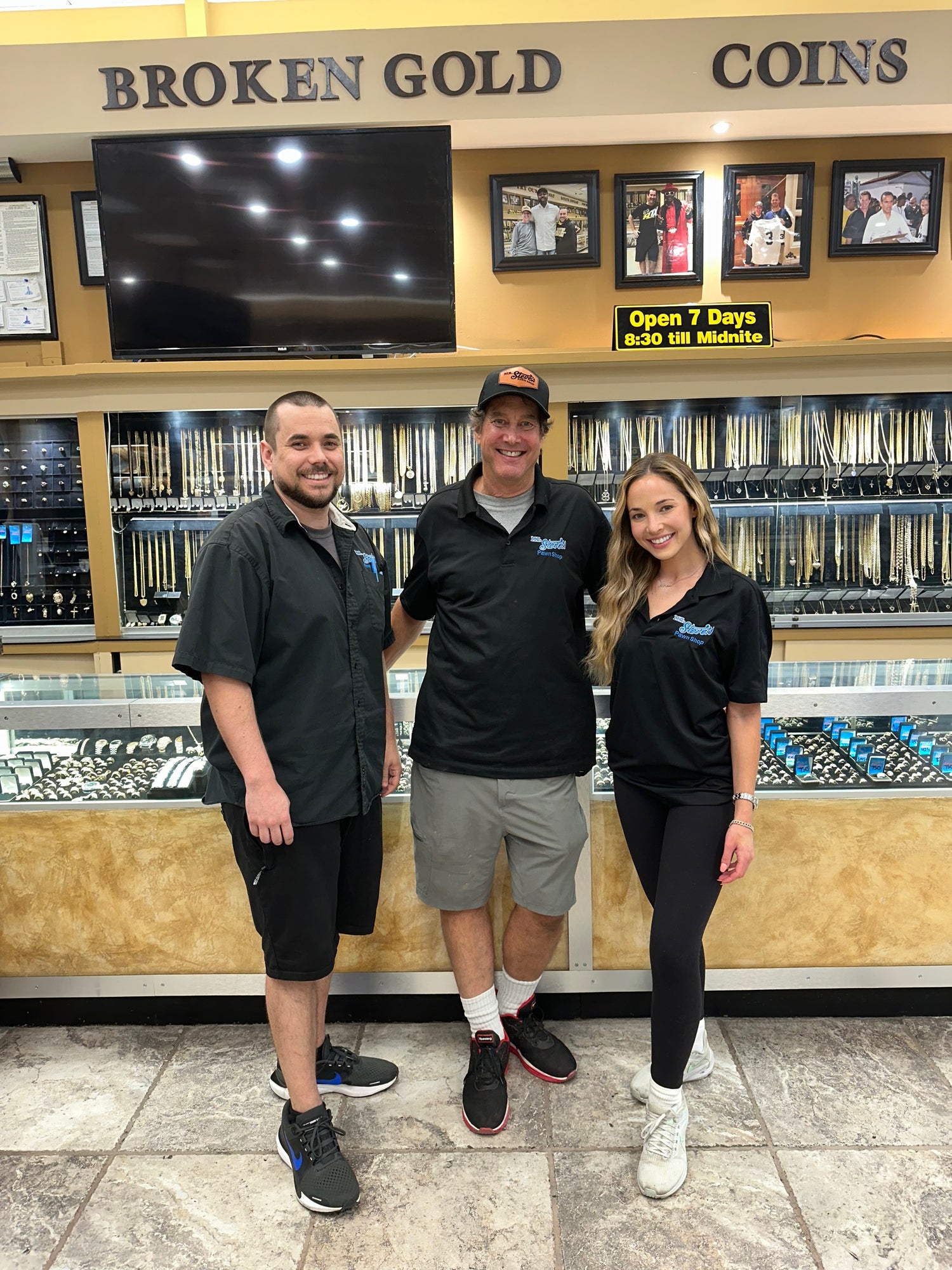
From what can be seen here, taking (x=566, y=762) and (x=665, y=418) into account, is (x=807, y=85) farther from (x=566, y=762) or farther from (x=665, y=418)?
(x=566, y=762)

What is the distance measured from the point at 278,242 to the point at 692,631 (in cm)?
237

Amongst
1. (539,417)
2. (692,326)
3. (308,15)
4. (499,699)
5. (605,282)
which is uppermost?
(308,15)

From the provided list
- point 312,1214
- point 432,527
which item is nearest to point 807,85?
point 432,527

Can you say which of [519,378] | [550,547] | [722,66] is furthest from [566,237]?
[550,547]

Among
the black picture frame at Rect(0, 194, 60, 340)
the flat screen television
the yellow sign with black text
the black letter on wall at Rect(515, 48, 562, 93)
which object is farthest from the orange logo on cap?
the black picture frame at Rect(0, 194, 60, 340)

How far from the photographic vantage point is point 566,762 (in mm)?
2025

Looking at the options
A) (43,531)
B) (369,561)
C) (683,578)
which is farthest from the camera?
(43,531)

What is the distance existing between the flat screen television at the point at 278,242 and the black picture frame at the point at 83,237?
179 centimetres

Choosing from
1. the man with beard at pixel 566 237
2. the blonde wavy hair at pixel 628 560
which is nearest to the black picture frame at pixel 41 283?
the man with beard at pixel 566 237

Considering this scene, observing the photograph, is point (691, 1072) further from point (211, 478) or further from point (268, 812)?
point (211, 478)

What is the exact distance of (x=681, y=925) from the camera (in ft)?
5.82

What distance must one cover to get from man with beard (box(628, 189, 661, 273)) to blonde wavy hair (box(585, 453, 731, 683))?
344cm

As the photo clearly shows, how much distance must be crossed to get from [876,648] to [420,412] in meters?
2.80

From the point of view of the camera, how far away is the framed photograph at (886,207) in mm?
4695
